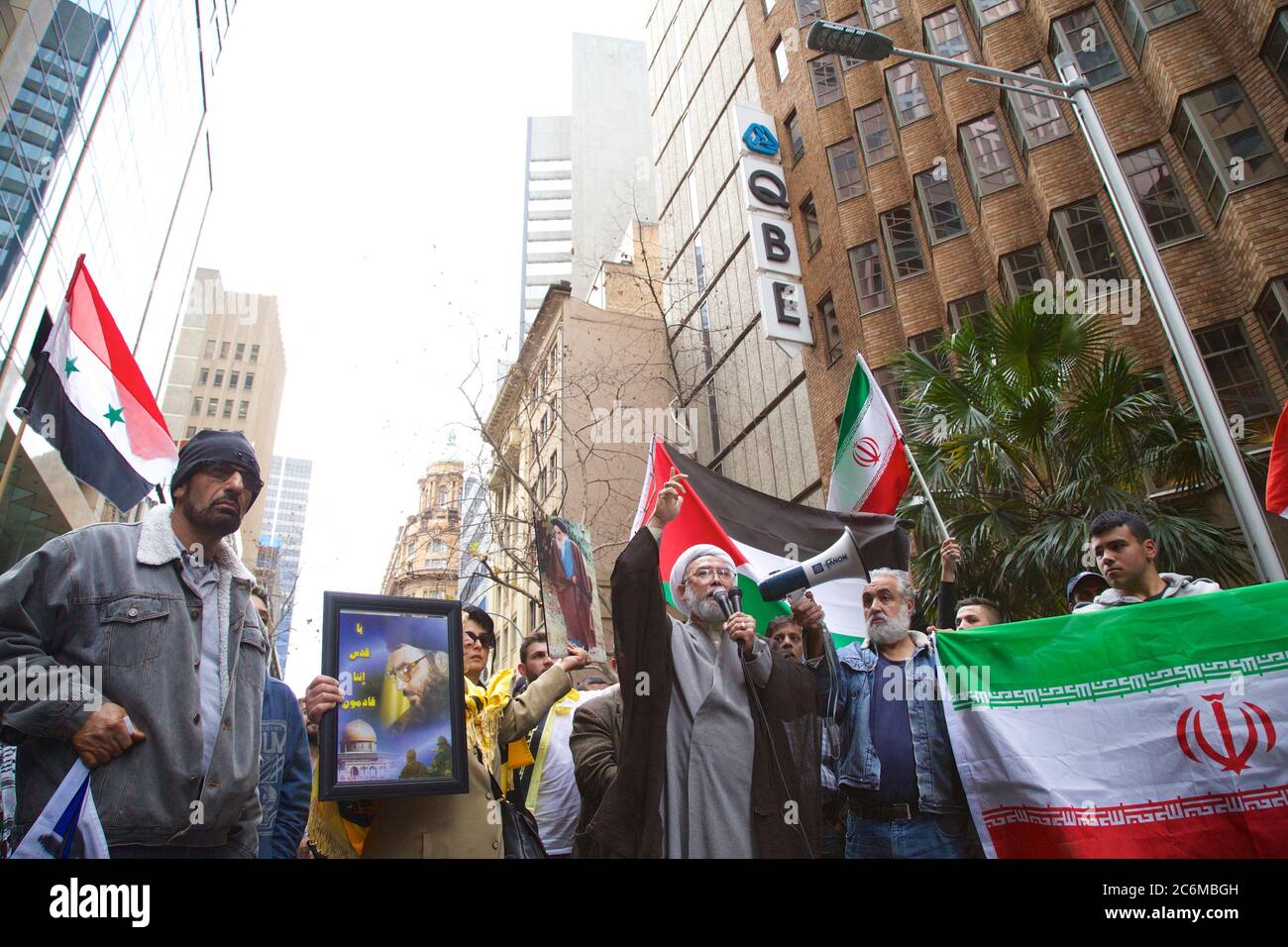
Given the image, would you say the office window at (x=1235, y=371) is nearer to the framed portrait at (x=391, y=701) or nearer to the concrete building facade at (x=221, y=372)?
the framed portrait at (x=391, y=701)

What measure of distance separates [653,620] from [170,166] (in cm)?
3854

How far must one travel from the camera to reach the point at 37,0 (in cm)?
1848

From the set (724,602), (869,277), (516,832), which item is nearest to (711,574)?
(724,602)

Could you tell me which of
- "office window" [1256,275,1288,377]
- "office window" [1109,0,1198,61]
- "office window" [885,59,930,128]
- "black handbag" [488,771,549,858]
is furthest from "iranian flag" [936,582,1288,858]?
"office window" [885,59,930,128]

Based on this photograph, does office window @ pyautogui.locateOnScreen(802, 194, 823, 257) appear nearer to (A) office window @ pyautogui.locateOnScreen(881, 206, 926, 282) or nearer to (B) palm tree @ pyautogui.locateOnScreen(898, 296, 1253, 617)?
(A) office window @ pyautogui.locateOnScreen(881, 206, 926, 282)

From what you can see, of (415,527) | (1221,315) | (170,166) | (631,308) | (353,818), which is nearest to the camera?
(353,818)

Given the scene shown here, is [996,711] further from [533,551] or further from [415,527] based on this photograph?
[415,527]

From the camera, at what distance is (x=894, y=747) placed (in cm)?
399

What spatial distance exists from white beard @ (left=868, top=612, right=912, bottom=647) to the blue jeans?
2.89 feet

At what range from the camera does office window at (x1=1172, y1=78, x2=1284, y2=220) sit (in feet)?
43.6
